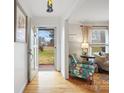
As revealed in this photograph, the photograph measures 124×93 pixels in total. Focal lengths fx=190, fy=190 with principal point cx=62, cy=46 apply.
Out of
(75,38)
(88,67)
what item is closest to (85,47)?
(75,38)

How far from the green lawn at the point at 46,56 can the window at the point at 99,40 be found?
3188mm

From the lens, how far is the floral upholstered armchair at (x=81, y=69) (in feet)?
18.8

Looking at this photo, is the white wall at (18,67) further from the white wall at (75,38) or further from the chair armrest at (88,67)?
the white wall at (75,38)

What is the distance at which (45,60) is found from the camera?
11.5 metres

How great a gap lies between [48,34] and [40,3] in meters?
5.90

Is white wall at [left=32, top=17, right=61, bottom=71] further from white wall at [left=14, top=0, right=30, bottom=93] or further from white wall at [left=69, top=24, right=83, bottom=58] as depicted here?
white wall at [left=14, top=0, right=30, bottom=93]

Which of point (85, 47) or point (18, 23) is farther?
point (85, 47)

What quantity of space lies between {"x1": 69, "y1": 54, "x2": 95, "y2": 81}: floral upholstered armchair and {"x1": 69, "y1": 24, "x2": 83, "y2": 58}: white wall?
2033mm

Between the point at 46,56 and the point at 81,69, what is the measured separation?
228 inches

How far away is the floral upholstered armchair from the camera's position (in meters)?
5.73

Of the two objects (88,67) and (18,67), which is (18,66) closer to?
(18,67)

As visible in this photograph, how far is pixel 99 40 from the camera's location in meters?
9.11

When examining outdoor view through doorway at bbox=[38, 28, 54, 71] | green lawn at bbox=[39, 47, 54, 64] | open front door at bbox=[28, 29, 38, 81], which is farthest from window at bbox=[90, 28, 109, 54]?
open front door at bbox=[28, 29, 38, 81]
